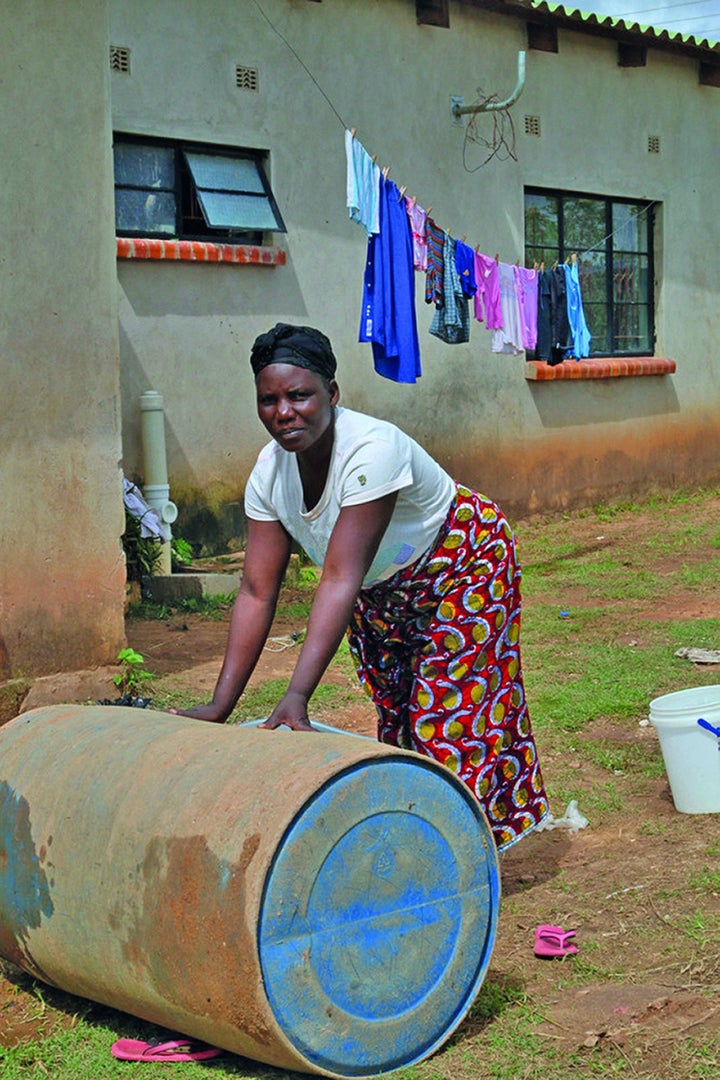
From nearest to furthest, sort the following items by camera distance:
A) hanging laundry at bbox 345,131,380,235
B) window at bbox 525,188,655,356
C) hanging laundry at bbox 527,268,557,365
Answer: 1. hanging laundry at bbox 345,131,380,235
2. hanging laundry at bbox 527,268,557,365
3. window at bbox 525,188,655,356

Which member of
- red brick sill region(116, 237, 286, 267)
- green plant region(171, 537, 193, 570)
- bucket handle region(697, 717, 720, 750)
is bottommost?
bucket handle region(697, 717, 720, 750)

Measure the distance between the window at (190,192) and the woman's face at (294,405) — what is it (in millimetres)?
5748

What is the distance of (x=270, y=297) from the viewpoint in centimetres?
915

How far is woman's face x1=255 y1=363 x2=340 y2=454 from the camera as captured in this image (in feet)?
9.68

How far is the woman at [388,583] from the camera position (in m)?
2.95

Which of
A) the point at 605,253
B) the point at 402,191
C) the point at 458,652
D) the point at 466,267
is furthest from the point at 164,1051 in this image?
the point at 605,253

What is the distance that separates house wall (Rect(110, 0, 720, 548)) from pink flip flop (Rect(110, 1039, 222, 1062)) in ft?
19.3

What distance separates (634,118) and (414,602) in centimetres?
984

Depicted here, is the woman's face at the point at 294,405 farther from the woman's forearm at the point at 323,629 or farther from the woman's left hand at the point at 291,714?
the woman's left hand at the point at 291,714

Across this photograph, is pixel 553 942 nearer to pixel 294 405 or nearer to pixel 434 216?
pixel 294 405

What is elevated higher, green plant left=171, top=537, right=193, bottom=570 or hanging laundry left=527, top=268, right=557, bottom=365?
hanging laundry left=527, top=268, right=557, bottom=365

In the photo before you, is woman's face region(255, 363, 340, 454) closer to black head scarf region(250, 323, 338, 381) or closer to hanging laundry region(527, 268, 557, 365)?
black head scarf region(250, 323, 338, 381)

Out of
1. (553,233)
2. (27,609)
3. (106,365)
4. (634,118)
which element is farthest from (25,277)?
(634,118)

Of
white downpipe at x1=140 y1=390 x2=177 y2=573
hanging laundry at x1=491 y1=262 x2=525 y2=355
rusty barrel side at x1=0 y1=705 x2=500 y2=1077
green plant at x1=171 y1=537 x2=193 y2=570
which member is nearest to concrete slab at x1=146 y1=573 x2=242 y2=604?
white downpipe at x1=140 y1=390 x2=177 y2=573
